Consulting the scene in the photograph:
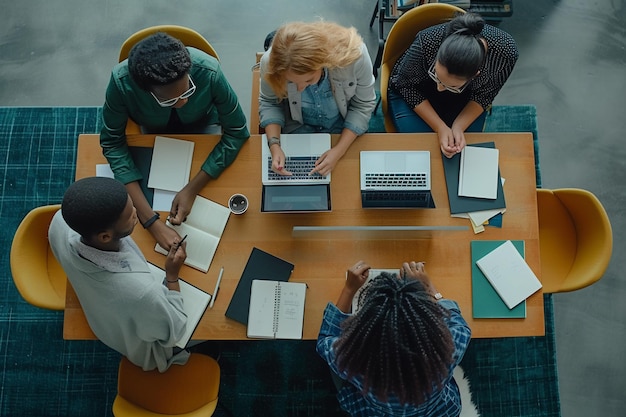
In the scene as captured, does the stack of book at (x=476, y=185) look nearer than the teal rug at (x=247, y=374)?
Yes

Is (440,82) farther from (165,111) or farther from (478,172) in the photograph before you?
(165,111)

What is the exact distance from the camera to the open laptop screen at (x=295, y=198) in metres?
1.97

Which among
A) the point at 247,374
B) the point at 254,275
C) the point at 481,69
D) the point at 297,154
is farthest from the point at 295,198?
the point at 247,374

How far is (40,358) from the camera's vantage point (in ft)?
8.40

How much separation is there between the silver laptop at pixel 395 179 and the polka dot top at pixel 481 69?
0.37 m

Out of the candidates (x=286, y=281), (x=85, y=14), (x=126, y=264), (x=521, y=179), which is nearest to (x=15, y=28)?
(x=85, y=14)

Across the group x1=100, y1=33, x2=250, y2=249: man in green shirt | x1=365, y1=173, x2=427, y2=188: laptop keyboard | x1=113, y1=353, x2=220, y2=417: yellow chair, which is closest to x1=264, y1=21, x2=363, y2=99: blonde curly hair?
x1=100, y1=33, x2=250, y2=249: man in green shirt

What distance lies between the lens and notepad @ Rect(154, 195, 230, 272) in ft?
6.42

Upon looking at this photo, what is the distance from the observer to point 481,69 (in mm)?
2115

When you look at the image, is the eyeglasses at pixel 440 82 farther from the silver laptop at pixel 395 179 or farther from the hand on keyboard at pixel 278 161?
the hand on keyboard at pixel 278 161

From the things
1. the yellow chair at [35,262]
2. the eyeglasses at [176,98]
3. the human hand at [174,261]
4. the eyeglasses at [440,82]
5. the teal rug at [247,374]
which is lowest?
the teal rug at [247,374]

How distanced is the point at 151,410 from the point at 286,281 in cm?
71

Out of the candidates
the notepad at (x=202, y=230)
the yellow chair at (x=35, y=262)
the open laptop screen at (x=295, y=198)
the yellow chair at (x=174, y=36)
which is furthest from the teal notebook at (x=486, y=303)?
the yellow chair at (x=35, y=262)

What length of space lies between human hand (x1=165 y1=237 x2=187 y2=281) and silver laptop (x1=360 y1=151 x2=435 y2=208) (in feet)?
2.27
